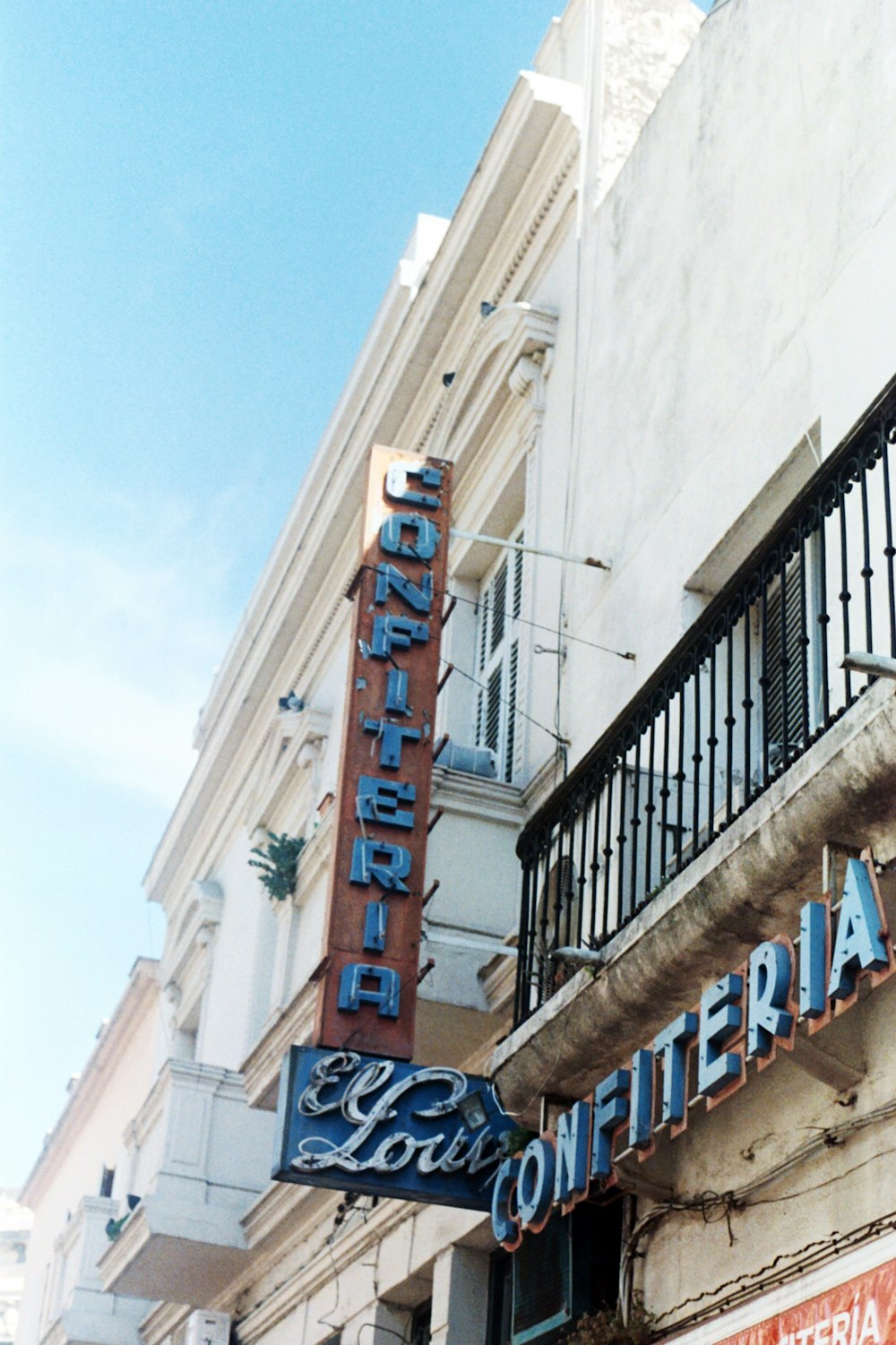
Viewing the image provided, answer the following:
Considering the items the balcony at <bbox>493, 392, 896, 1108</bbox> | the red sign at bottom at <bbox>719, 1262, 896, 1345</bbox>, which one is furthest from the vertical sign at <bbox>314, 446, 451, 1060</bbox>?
the red sign at bottom at <bbox>719, 1262, 896, 1345</bbox>

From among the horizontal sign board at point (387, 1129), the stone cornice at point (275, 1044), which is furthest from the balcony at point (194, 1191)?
the horizontal sign board at point (387, 1129)

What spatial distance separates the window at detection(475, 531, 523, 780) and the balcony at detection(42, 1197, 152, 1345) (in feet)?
29.7

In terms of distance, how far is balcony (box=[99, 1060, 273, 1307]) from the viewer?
1620 centimetres

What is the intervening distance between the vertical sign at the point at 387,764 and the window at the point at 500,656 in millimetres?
1786

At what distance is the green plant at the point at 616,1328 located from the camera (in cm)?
867

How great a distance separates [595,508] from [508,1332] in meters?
4.99

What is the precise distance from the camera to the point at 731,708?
8664 mm

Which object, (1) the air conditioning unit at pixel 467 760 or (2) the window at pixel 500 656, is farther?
(2) the window at pixel 500 656

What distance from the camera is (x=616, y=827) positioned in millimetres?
10602

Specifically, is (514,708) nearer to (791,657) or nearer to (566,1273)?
(791,657)

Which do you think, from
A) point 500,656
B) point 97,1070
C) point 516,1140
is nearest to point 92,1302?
point 97,1070

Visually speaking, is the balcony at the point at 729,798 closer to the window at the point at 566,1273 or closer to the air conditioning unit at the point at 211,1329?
the window at the point at 566,1273

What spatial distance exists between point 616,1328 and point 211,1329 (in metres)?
8.93

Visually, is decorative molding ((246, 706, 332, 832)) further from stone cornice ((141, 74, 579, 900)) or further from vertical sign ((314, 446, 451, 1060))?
vertical sign ((314, 446, 451, 1060))
